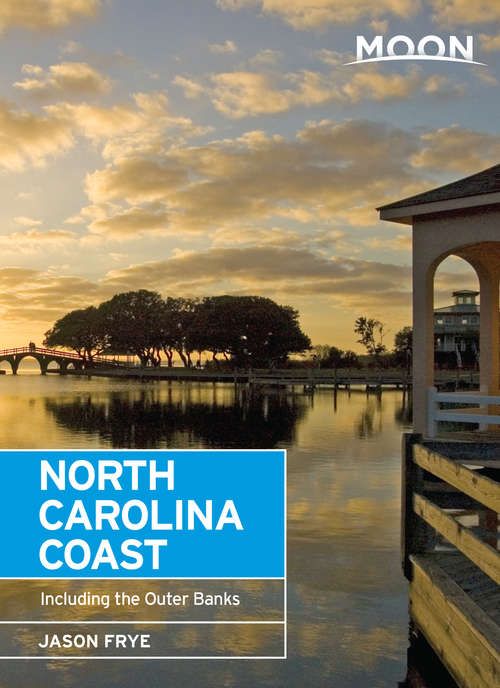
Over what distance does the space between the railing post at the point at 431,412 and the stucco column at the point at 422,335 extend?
7 centimetres

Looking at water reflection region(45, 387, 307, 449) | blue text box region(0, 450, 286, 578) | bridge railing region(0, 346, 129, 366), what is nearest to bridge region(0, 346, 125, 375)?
bridge railing region(0, 346, 129, 366)

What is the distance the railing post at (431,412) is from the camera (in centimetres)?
1241

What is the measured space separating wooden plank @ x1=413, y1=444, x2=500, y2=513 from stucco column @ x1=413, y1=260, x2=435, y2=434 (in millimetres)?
3479

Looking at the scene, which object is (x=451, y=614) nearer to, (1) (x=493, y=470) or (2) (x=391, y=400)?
(1) (x=493, y=470)

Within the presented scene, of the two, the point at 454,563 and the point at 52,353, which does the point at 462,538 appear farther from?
the point at 52,353

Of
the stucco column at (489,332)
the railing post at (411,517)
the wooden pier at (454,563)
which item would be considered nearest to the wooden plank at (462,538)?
the wooden pier at (454,563)

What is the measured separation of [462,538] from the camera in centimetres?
696

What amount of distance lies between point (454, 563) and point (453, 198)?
5.72 metres

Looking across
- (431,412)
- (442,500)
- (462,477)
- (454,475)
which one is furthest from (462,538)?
(431,412)

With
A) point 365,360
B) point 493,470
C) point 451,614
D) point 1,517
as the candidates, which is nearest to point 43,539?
point 1,517

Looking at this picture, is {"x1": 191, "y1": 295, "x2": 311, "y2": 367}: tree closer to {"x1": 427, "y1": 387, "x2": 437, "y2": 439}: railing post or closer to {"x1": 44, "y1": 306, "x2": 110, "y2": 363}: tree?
{"x1": 44, "y1": 306, "x2": 110, "y2": 363}: tree

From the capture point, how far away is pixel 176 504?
16.3 metres

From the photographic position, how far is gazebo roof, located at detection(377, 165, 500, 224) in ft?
38.4

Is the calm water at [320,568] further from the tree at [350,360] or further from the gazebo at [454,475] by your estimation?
the tree at [350,360]
